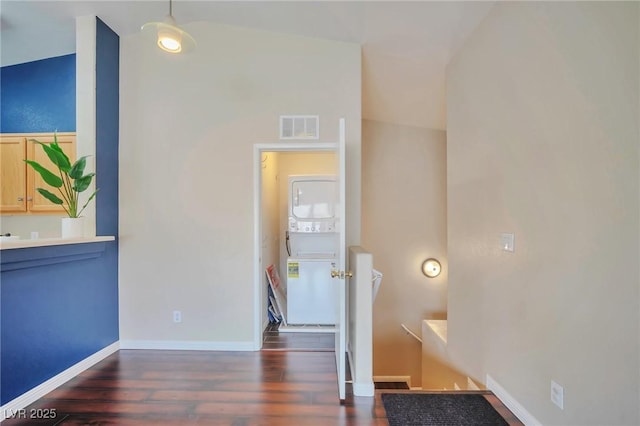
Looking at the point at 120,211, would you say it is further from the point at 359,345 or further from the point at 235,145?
the point at 359,345

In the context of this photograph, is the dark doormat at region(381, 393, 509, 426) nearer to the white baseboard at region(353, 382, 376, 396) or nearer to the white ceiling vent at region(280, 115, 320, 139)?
the white baseboard at region(353, 382, 376, 396)

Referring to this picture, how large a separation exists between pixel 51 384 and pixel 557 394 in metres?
3.40

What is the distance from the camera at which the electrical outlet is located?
1511 mm

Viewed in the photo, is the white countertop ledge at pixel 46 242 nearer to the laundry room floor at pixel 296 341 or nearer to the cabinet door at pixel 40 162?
the cabinet door at pixel 40 162

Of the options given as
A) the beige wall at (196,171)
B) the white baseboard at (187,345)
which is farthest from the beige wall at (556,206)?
the white baseboard at (187,345)

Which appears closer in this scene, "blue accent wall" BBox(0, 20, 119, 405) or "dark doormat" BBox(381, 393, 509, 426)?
"dark doormat" BBox(381, 393, 509, 426)

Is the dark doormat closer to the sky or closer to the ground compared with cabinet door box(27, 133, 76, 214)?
closer to the ground

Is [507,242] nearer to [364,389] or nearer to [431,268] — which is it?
[364,389]

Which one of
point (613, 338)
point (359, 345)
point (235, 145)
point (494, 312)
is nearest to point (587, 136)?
point (613, 338)

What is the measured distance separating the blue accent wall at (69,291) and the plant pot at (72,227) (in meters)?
0.12

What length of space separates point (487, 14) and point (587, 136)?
1372mm

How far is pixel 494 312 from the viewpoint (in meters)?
2.08

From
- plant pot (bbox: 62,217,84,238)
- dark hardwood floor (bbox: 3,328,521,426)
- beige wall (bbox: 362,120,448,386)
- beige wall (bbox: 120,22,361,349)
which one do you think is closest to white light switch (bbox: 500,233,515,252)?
dark hardwood floor (bbox: 3,328,521,426)

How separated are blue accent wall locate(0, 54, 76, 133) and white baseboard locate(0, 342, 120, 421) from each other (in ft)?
7.25
